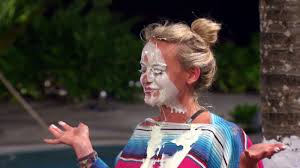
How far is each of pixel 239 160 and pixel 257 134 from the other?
9.20m

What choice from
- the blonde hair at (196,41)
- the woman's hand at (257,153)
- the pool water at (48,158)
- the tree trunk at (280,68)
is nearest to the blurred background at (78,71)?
the pool water at (48,158)

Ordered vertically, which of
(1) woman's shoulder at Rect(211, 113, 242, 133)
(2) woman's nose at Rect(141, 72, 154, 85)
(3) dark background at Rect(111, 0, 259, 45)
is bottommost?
(3) dark background at Rect(111, 0, 259, 45)

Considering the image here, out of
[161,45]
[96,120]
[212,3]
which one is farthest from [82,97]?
[161,45]

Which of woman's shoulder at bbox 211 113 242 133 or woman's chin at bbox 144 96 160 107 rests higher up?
woman's chin at bbox 144 96 160 107

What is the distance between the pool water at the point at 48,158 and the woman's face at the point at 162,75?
22.1ft

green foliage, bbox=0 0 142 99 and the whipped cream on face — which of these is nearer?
the whipped cream on face

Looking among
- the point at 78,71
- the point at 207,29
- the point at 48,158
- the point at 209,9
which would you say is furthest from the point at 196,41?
the point at 209,9

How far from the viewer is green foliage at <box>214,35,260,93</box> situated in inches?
695

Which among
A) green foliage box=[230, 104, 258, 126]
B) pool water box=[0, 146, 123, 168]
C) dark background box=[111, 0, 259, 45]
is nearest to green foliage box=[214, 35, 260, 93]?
dark background box=[111, 0, 259, 45]

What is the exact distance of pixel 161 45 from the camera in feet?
10.9

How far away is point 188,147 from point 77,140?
422 millimetres

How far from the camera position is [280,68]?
5098 mm

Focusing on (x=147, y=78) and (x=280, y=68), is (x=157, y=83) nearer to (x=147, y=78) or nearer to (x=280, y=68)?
(x=147, y=78)

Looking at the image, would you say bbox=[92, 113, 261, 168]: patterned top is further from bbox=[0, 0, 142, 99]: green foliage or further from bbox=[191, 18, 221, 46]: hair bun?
bbox=[0, 0, 142, 99]: green foliage
